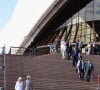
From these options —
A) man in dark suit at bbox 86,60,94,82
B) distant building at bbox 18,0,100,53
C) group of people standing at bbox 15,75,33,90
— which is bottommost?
group of people standing at bbox 15,75,33,90

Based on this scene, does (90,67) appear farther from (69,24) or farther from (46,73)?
(69,24)

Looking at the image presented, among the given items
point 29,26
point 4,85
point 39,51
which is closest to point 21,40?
point 29,26

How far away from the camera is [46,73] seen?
102 feet

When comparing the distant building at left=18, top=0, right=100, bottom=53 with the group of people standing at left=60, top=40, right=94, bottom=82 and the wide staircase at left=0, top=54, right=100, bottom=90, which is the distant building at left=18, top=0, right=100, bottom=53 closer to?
the group of people standing at left=60, top=40, right=94, bottom=82

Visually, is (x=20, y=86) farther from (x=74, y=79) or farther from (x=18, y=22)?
(x=18, y=22)

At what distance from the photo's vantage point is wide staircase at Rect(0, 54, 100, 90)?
1172 inches

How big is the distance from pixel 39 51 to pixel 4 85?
42.1 feet

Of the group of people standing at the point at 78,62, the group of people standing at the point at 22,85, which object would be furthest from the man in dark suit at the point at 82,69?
the group of people standing at the point at 22,85

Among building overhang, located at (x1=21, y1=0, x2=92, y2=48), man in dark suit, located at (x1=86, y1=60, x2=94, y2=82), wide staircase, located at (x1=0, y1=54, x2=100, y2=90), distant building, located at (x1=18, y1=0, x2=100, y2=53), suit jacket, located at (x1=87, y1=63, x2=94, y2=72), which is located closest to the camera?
wide staircase, located at (x1=0, y1=54, x2=100, y2=90)

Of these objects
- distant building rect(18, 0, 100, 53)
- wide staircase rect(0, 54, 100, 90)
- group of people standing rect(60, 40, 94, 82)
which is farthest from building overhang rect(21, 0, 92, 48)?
wide staircase rect(0, 54, 100, 90)

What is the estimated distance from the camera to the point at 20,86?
2684 cm

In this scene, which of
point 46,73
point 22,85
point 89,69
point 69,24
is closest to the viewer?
point 22,85

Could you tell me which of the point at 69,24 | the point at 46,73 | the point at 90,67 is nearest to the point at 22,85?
the point at 46,73

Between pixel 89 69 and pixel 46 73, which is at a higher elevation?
pixel 89 69
